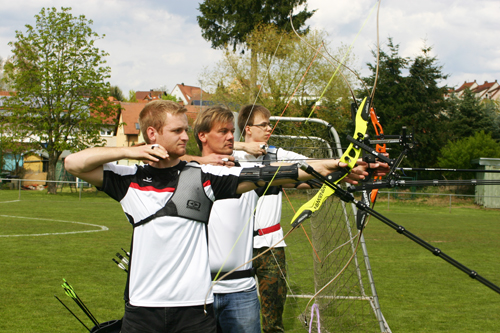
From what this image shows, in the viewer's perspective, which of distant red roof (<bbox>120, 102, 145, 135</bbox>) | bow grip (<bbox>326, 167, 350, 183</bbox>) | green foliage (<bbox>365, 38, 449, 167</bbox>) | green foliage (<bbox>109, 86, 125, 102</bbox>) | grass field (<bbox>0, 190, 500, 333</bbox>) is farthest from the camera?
green foliage (<bbox>109, 86, 125, 102</bbox>)

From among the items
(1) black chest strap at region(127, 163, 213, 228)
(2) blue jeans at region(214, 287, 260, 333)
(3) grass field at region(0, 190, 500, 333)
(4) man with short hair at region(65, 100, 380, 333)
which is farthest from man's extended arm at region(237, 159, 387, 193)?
(3) grass field at region(0, 190, 500, 333)

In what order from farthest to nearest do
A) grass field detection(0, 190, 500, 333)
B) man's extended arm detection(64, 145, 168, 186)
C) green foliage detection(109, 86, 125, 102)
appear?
green foliage detection(109, 86, 125, 102), grass field detection(0, 190, 500, 333), man's extended arm detection(64, 145, 168, 186)

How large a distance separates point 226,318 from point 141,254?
0.88m

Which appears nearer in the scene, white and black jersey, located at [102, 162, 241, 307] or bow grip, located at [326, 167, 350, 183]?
white and black jersey, located at [102, 162, 241, 307]

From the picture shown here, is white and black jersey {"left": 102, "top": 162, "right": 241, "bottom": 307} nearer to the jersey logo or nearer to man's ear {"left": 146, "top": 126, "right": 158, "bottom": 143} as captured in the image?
the jersey logo

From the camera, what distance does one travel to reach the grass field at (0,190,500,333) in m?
5.64

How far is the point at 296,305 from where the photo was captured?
6.09 m

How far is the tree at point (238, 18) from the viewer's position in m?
30.3

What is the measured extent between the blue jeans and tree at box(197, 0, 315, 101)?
27985 millimetres

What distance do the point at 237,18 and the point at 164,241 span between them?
102 ft

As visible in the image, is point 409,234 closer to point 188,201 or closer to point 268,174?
point 268,174

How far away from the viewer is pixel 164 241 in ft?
7.46

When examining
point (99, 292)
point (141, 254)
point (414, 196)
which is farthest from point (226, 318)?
point (414, 196)

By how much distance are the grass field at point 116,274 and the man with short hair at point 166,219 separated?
3.31 metres
